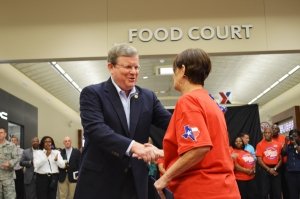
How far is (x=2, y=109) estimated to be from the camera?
10414mm

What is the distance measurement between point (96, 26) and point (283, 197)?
4.80 m

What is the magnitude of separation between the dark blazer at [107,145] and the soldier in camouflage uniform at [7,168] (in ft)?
18.8

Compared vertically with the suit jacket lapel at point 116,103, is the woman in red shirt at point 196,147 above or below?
below

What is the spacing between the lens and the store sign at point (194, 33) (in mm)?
6695

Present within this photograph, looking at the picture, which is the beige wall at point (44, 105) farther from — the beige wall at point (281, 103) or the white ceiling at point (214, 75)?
the beige wall at point (281, 103)

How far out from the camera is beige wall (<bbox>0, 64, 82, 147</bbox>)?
11.5 meters

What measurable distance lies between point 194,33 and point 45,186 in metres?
4.11

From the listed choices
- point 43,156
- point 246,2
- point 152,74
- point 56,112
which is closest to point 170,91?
point 152,74

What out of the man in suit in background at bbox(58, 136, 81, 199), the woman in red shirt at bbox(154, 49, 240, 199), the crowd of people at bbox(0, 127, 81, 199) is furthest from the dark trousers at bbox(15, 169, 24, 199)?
the woman in red shirt at bbox(154, 49, 240, 199)

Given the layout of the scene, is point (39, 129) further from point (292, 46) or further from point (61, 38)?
point (292, 46)

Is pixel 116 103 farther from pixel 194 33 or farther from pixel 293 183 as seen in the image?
→ pixel 293 183

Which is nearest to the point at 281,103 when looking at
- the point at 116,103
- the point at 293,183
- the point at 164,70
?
the point at 164,70

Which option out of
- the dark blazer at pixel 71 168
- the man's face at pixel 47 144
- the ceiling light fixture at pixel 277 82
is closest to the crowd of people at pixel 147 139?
the man's face at pixel 47 144

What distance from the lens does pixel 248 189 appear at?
26.3ft
